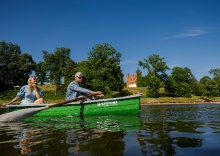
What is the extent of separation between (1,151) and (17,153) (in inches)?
16.9

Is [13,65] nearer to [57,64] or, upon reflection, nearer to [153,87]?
[57,64]

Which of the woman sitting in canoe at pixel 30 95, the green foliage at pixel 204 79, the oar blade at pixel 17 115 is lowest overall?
the oar blade at pixel 17 115

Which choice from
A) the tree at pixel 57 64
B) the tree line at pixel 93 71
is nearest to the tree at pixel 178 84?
the tree line at pixel 93 71

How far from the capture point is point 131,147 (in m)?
4.26

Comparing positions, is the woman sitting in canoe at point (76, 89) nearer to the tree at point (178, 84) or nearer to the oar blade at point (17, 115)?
the oar blade at point (17, 115)

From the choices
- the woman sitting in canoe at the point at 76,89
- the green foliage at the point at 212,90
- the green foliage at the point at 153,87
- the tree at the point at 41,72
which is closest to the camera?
the woman sitting in canoe at the point at 76,89

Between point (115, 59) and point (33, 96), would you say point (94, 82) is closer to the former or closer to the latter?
point (115, 59)

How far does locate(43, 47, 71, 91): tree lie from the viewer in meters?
66.8

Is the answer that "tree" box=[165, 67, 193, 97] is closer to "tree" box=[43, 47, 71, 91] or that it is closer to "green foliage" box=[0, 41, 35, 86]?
"tree" box=[43, 47, 71, 91]

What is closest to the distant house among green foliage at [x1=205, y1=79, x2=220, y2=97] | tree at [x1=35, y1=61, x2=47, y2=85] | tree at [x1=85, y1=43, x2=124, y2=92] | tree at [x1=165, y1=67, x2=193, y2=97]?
tree at [x1=165, y1=67, x2=193, y2=97]

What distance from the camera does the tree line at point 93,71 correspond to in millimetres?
58156

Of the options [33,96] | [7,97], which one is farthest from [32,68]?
[33,96]

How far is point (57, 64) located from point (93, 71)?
18007mm

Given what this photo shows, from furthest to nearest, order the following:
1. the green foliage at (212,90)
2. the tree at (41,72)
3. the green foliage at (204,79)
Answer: the green foliage at (204,79) → the green foliage at (212,90) → the tree at (41,72)
